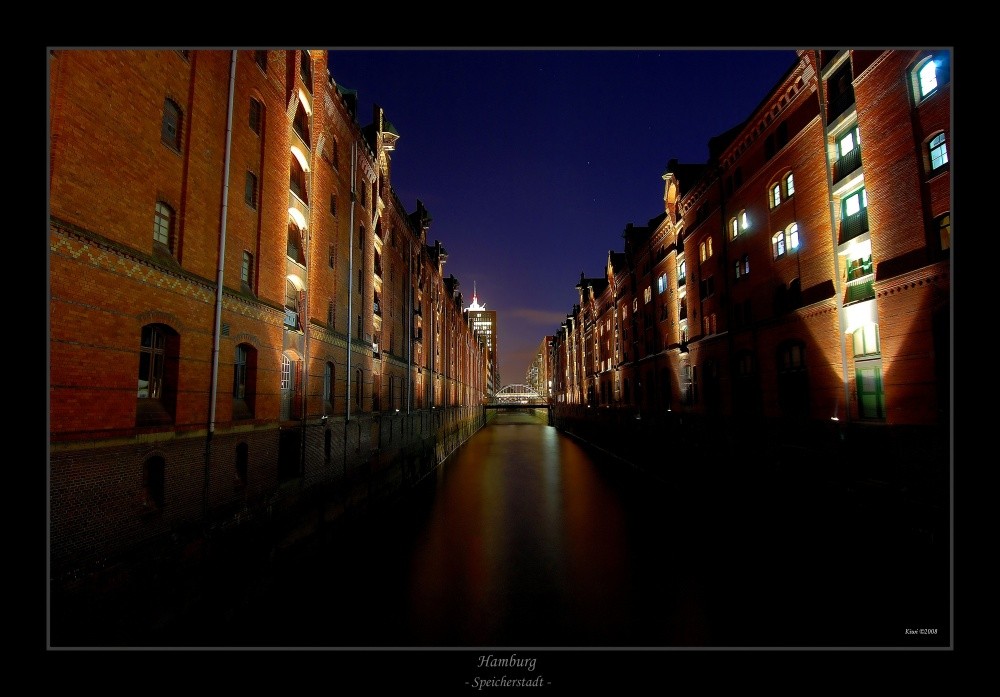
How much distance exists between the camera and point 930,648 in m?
2.98

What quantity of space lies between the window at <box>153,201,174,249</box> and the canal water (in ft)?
19.2

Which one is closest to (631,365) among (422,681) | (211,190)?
(211,190)

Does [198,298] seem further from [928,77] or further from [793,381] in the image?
[793,381]

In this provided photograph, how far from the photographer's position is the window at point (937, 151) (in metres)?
8.01

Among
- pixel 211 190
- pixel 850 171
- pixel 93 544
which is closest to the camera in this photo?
pixel 93 544

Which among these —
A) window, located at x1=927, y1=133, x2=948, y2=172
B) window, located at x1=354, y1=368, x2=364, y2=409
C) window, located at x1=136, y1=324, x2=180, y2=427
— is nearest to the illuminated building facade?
window, located at x1=927, y1=133, x2=948, y2=172

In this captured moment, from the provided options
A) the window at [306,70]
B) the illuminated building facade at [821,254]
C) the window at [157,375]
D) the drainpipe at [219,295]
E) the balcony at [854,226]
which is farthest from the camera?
the window at [306,70]

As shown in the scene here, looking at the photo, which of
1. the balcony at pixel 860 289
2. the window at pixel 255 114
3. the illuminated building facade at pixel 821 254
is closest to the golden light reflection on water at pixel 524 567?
the illuminated building facade at pixel 821 254

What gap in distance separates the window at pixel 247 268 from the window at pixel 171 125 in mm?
2673

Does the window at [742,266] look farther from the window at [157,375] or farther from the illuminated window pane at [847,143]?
the window at [157,375]

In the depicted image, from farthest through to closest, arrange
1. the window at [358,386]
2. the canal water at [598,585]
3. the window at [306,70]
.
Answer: the window at [358,386] < the window at [306,70] < the canal water at [598,585]

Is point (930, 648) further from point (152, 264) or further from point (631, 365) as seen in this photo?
point (631, 365)

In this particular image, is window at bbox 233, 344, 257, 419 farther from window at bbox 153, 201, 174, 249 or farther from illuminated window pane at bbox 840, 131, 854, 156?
illuminated window pane at bbox 840, 131, 854, 156
